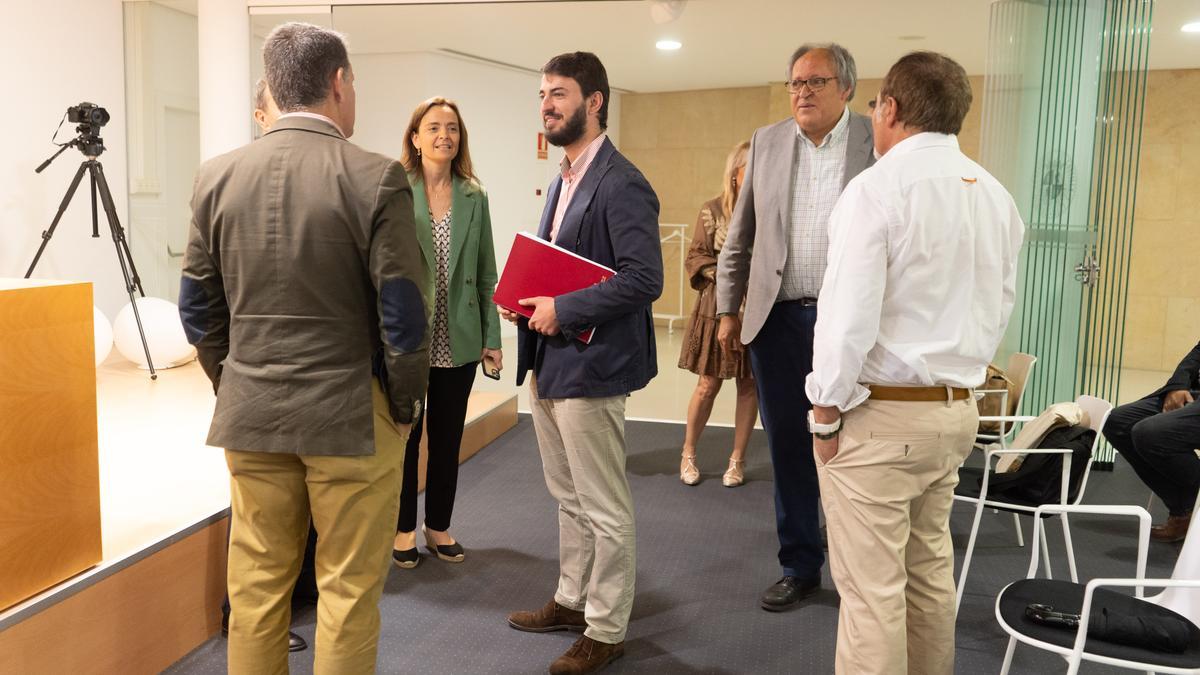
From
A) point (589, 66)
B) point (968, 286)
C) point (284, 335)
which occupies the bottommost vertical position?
point (284, 335)

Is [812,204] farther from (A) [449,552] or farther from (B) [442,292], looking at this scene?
(A) [449,552]

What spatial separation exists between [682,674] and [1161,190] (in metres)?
7.24

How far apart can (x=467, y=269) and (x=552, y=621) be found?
1.10 metres

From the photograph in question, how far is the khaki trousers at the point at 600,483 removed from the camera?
2262 mm

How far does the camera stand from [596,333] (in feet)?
7.33

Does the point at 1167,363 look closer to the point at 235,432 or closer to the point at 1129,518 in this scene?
the point at 1129,518

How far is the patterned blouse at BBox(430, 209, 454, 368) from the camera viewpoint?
2.89m

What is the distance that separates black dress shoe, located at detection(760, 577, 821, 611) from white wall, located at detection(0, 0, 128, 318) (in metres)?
4.55

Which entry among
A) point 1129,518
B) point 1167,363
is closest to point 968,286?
point 1129,518

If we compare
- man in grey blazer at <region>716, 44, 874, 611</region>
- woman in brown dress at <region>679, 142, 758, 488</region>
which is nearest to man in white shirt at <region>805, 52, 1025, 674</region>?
man in grey blazer at <region>716, 44, 874, 611</region>

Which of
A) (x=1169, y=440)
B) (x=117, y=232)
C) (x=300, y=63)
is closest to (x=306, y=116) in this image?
(x=300, y=63)

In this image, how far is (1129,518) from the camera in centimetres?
380

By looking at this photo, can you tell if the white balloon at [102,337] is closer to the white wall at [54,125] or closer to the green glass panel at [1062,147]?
the white wall at [54,125]

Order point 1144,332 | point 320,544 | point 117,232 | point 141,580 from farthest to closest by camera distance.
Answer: point 1144,332 < point 117,232 < point 141,580 < point 320,544
